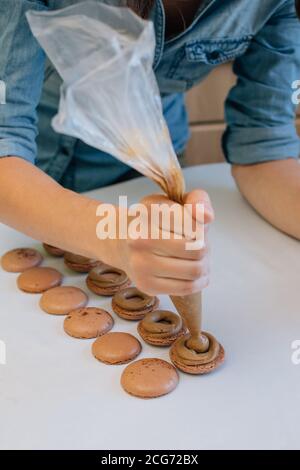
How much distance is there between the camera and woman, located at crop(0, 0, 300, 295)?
1.79 ft

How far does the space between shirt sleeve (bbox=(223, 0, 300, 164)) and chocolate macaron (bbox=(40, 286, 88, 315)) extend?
1.21 feet

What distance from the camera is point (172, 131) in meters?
1.07

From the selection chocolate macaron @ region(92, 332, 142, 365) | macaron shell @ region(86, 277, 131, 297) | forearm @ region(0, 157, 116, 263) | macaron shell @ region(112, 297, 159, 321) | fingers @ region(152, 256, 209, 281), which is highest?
fingers @ region(152, 256, 209, 281)

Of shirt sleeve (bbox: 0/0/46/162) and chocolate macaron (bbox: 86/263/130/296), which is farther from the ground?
shirt sleeve (bbox: 0/0/46/162)

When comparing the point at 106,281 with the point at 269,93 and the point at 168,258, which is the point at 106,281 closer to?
the point at 168,258

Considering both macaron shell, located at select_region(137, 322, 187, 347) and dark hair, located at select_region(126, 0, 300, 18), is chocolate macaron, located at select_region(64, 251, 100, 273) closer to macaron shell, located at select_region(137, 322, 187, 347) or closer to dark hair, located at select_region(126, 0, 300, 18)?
macaron shell, located at select_region(137, 322, 187, 347)

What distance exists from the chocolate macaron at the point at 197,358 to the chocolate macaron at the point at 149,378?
0.01 m

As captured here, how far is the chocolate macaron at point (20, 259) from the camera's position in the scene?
73cm

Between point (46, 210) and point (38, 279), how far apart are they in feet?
0.35

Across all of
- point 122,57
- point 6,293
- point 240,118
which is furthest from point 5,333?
point 240,118


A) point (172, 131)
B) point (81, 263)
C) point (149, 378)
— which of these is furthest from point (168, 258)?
point (172, 131)

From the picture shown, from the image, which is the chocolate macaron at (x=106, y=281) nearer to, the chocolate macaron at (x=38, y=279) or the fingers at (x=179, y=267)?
the chocolate macaron at (x=38, y=279)

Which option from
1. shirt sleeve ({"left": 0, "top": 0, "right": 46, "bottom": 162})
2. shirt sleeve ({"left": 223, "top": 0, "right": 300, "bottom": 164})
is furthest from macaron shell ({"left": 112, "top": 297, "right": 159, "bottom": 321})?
shirt sleeve ({"left": 223, "top": 0, "right": 300, "bottom": 164})

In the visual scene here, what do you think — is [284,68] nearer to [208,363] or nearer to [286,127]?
[286,127]
